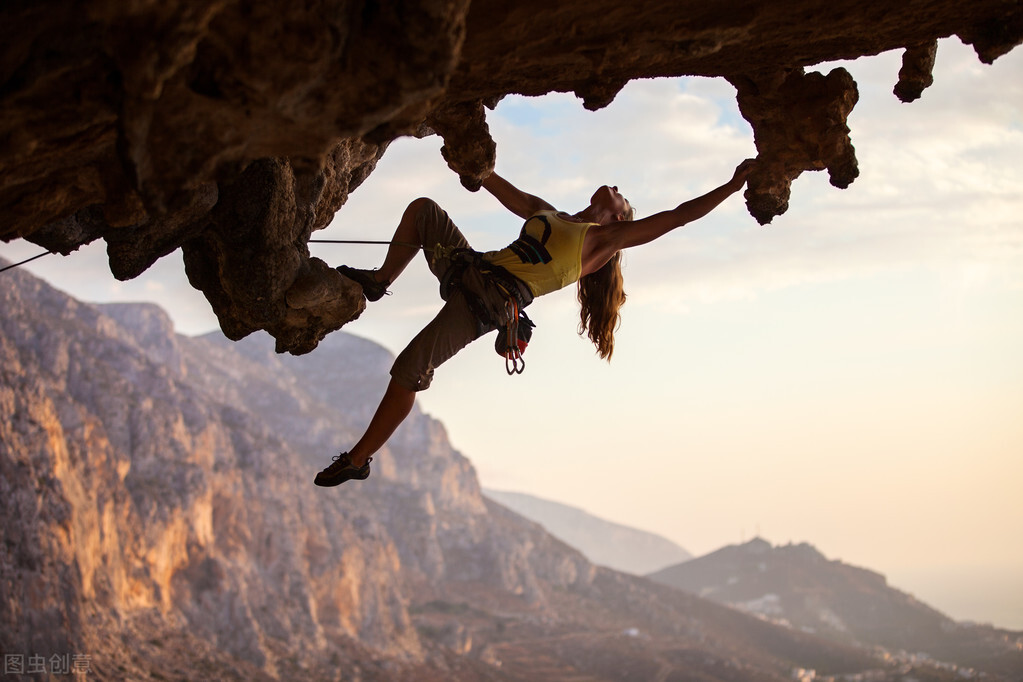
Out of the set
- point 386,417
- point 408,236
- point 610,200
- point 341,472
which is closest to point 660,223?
point 610,200

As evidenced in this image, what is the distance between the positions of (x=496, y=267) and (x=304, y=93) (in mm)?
2441

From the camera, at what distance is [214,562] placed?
134ft

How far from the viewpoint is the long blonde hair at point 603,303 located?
6.82m

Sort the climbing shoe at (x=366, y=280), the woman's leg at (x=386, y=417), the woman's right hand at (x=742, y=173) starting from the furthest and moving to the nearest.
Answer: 1. the climbing shoe at (x=366, y=280)
2. the woman's right hand at (x=742, y=173)
3. the woman's leg at (x=386, y=417)

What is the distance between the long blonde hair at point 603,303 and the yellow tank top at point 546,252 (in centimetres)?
69

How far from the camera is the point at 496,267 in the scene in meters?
6.16

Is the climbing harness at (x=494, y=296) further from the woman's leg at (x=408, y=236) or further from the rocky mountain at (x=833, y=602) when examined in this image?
the rocky mountain at (x=833, y=602)

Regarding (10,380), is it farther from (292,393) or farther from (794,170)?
(292,393)

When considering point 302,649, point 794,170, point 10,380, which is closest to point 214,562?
point 302,649

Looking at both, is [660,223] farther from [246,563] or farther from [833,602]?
[833,602]

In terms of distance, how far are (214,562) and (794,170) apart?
39.1 metres

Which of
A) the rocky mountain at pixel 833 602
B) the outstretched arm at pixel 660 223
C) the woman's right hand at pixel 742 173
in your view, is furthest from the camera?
the rocky mountain at pixel 833 602

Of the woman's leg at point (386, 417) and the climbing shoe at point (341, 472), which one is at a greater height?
the woman's leg at point (386, 417)

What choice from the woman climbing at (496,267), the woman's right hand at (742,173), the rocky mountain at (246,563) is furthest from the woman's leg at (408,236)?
the rocky mountain at (246,563)
